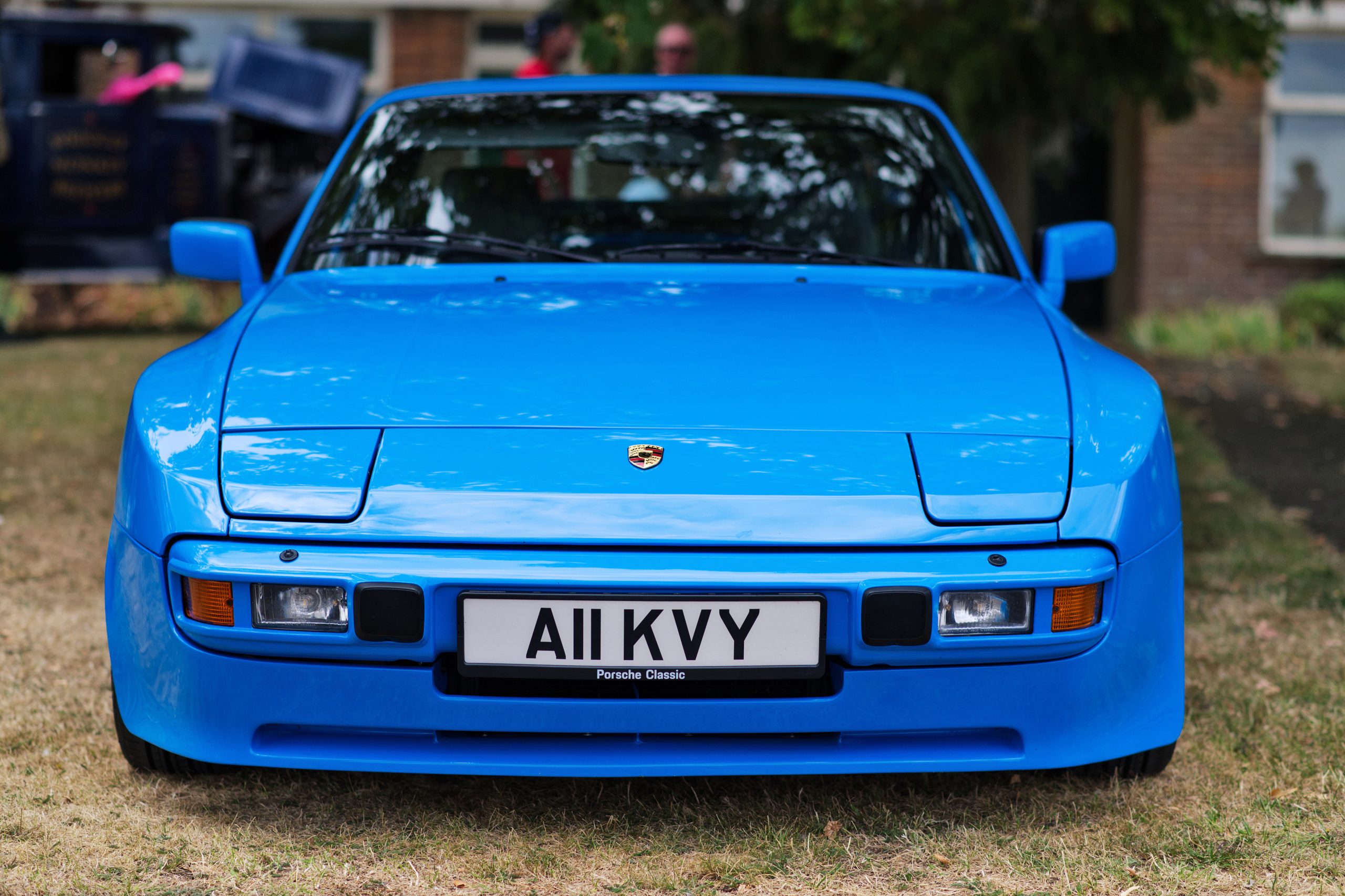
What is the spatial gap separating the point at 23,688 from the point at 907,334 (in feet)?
6.58

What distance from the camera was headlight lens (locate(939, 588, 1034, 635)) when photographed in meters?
2.11

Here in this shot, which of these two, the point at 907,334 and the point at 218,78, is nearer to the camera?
the point at 907,334

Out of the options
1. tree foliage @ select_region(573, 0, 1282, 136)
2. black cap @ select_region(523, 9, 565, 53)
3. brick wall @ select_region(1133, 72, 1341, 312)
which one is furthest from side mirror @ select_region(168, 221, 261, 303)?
brick wall @ select_region(1133, 72, 1341, 312)

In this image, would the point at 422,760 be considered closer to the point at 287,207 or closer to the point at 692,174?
the point at 692,174

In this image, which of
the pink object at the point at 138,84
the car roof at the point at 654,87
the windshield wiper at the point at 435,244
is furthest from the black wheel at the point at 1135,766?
the pink object at the point at 138,84

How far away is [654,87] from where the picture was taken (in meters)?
3.51

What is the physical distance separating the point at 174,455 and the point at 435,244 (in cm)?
96

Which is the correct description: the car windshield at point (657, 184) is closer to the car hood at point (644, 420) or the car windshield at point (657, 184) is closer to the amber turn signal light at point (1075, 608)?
the car hood at point (644, 420)

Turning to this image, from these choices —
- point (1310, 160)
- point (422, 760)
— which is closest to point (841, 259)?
point (422, 760)

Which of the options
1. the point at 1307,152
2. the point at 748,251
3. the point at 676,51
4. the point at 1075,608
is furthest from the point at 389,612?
the point at 1307,152

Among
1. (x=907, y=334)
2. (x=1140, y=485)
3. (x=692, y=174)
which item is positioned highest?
(x=692, y=174)

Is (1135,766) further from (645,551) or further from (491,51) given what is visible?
(491,51)

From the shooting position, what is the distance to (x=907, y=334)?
2609mm

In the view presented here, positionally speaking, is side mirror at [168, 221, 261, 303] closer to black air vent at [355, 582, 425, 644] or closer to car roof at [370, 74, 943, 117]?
car roof at [370, 74, 943, 117]
